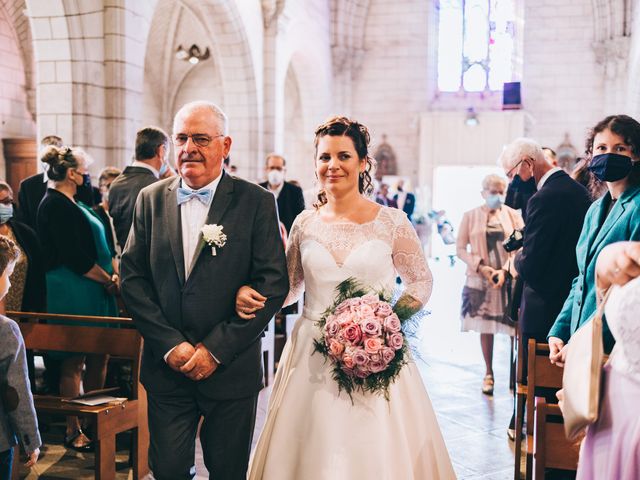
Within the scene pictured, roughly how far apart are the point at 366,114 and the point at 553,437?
1553cm

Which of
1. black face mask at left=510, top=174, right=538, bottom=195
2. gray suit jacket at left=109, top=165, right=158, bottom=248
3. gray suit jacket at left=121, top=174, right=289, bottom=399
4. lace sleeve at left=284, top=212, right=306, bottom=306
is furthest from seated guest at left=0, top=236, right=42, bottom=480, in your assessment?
black face mask at left=510, top=174, right=538, bottom=195

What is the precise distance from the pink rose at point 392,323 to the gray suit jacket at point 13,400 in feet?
4.74

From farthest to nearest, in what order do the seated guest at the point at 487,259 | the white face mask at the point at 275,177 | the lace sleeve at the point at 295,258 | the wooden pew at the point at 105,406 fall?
the white face mask at the point at 275,177, the seated guest at the point at 487,259, the wooden pew at the point at 105,406, the lace sleeve at the point at 295,258

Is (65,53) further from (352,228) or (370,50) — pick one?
(370,50)

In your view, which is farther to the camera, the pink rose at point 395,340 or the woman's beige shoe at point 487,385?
the woman's beige shoe at point 487,385

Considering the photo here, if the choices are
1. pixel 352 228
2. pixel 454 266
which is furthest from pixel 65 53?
pixel 454 266

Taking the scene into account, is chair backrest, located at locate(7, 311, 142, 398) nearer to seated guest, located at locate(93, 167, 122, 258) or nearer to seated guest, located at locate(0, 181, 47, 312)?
seated guest, located at locate(0, 181, 47, 312)

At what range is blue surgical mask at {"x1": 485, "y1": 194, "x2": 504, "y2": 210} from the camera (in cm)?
546

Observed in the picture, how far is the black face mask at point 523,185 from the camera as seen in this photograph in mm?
4285

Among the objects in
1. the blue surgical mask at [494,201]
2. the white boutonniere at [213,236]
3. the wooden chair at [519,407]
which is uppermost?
the blue surgical mask at [494,201]

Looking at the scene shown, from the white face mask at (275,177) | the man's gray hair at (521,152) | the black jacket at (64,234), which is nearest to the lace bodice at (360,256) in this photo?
the man's gray hair at (521,152)

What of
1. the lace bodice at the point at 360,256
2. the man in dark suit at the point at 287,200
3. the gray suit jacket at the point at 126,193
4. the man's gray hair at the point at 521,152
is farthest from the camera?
the man in dark suit at the point at 287,200

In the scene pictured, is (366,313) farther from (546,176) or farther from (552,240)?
(546,176)

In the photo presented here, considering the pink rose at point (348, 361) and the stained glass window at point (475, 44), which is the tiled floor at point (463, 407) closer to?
the pink rose at point (348, 361)
